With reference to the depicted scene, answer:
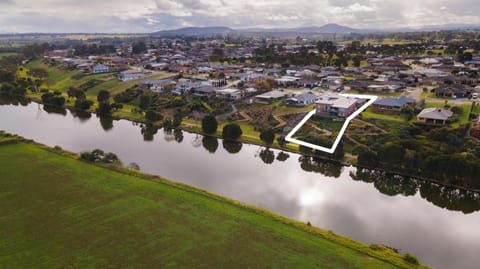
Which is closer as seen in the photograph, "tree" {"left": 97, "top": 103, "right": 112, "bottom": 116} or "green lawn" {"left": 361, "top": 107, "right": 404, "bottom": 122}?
"green lawn" {"left": 361, "top": 107, "right": 404, "bottom": 122}

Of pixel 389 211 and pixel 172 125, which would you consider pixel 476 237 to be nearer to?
pixel 389 211

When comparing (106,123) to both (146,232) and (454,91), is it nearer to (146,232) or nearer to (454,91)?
(146,232)

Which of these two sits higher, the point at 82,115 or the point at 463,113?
the point at 463,113

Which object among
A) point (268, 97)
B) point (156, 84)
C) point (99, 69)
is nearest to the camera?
point (268, 97)

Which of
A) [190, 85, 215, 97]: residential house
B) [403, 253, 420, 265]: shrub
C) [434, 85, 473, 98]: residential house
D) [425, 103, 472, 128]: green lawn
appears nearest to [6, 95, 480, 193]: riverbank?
[403, 253, 420, 265]: shrub

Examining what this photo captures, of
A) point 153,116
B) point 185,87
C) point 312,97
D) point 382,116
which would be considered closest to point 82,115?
point 153,116

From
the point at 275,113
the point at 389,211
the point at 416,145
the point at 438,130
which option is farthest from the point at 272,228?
the point at 275,113

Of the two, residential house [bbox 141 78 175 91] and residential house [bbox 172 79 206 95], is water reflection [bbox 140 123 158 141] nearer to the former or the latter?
residential house [bbox 172 79 206 95]
